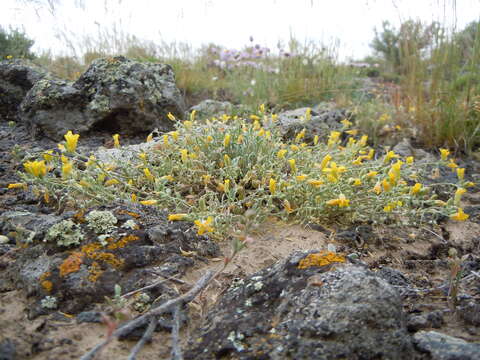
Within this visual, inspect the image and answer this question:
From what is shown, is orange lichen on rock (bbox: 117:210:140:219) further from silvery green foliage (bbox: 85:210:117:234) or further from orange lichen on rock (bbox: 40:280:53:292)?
orange lichen on rock (bbox: 40:280:53:292)

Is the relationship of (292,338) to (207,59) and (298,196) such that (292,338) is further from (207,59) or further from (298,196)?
(207,59)

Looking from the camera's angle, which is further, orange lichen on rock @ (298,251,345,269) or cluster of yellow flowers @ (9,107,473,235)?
cluster of yellow flowers @ (9,107,473,235)

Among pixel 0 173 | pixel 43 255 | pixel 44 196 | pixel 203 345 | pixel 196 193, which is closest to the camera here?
pixel 203 345

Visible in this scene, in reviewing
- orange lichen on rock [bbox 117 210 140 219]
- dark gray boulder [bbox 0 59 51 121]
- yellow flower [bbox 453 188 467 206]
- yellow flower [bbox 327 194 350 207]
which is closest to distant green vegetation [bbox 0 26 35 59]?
dark gray boulder [bbox 0 59 51 121]

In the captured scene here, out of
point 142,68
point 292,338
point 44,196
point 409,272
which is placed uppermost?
point 142,68

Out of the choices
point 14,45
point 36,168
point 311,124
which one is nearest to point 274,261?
point 36,168

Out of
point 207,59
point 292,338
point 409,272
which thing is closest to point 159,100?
point 409,272

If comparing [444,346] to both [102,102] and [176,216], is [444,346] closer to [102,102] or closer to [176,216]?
[176,216]
